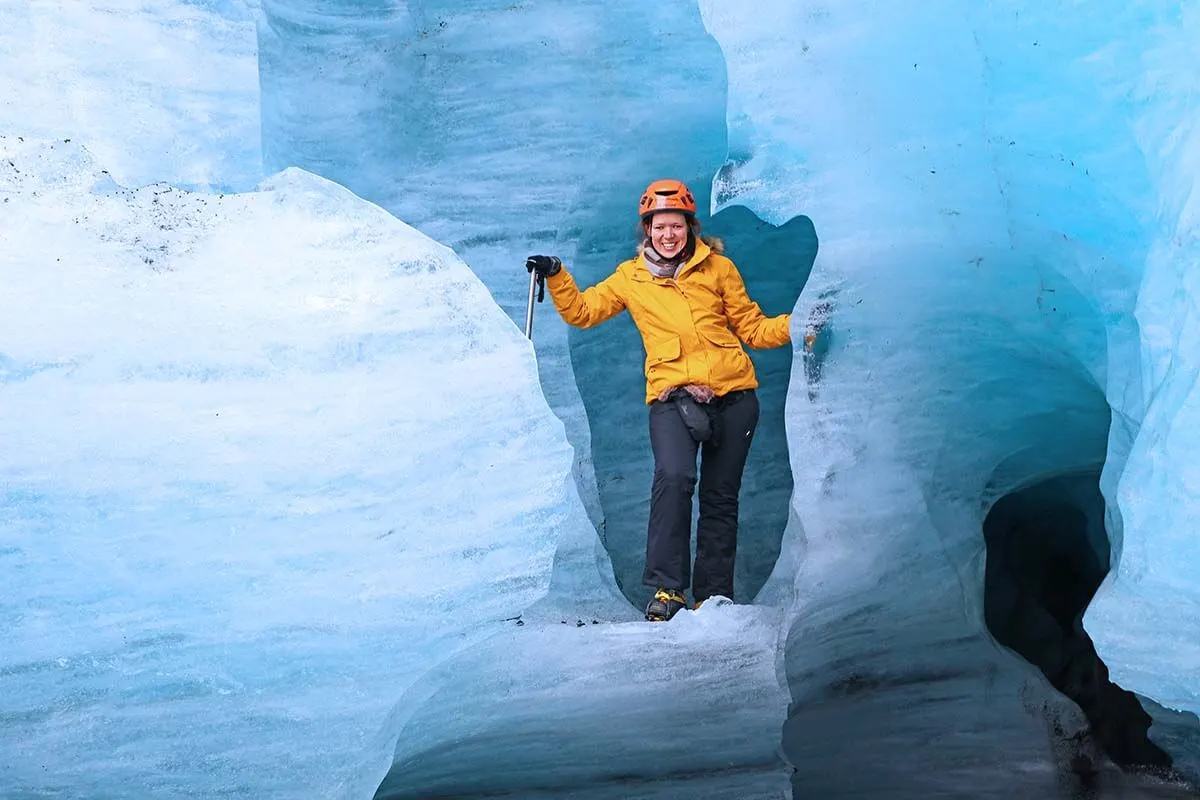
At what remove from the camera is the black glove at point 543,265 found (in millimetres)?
3197

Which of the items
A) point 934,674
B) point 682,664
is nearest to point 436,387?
point 682,664

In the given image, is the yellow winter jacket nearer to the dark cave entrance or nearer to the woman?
the woman

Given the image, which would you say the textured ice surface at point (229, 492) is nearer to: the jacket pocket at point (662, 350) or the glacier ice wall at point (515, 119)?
the jacket pocket at point (662, 350)

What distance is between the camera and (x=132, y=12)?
313 cm

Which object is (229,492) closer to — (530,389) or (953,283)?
(530,389)

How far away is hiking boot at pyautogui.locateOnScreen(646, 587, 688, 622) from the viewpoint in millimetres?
3154

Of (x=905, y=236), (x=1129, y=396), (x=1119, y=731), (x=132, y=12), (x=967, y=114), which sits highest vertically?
(x=132, y=12)

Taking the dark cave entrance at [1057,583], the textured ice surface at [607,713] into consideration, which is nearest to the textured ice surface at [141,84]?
the textured ice surface at [607,713]

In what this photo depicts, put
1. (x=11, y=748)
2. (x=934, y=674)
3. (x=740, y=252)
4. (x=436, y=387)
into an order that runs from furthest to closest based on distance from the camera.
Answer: (x=740, y=252) → (x=934, y=674) → (x=436, y=387) → (x=11, y=748)

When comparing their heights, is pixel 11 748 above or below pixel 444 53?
below

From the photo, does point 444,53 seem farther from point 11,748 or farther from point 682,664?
point 11,748

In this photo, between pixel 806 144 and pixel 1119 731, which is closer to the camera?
pixel 806 144

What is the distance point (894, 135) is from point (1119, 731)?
1.68m

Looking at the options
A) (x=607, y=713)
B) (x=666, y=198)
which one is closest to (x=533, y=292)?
(x=666, y=198)
